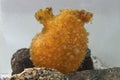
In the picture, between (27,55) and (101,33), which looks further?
(101,33)

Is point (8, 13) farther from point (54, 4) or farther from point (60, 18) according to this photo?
point (60, 18)

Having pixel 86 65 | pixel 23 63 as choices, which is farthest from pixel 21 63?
pixel 86 65

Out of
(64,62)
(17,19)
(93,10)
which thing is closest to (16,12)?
(17,19)

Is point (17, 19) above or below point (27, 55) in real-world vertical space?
above

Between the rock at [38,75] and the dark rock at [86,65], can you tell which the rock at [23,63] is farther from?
the rock at [38,75]

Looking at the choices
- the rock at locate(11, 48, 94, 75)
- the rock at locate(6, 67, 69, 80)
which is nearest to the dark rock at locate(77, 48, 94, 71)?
the rock at locate(11, 48, 94, 75)
